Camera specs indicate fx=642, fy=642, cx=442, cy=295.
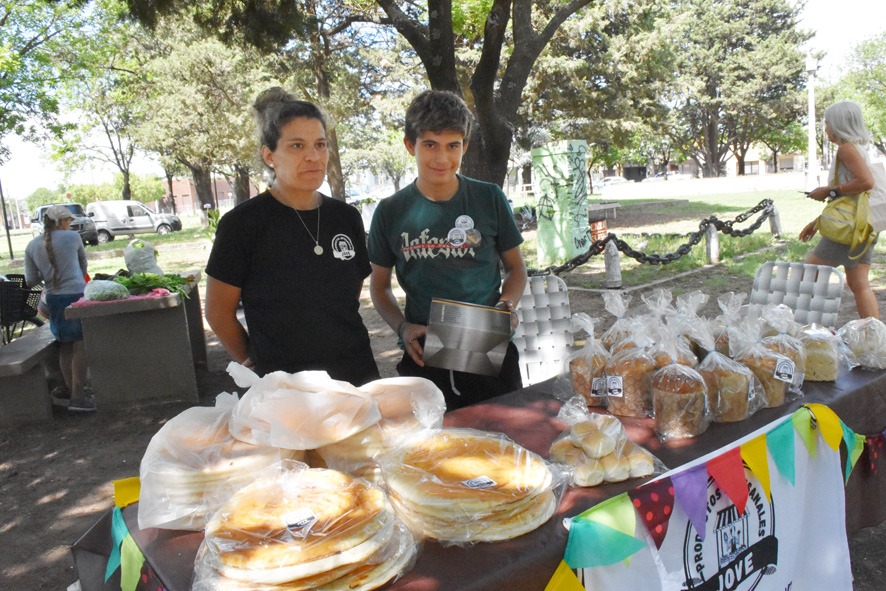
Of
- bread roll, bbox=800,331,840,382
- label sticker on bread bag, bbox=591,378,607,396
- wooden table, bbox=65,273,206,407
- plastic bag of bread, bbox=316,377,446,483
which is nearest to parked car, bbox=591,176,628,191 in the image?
wooden table, bbox=65,273,206,407

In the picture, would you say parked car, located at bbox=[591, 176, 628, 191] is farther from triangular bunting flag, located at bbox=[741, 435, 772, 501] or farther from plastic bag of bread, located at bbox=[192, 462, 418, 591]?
plastic bag of bread, located at bbox=[192, 462, 418, 591]

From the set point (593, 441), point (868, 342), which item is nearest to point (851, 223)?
point (868, 342)

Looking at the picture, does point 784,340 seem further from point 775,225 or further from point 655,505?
point 775,225

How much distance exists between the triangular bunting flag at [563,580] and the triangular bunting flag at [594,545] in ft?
0.04

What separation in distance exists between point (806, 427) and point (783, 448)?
0.17 meters

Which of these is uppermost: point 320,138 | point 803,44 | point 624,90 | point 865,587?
point 803,44

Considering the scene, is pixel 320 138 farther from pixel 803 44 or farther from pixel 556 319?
pixel 803 44

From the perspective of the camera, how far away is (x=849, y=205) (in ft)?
15.3

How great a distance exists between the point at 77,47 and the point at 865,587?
2341cm

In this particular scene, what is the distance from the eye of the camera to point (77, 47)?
1989cm

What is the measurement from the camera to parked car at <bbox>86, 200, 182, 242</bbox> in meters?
31.5

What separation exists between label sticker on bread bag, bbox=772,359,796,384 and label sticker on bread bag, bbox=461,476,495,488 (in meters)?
1.22

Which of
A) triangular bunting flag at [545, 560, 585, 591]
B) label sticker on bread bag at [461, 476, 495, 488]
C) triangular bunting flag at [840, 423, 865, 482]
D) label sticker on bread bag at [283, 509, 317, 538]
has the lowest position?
triangular bunting flag at [840, 423, 865, 482]

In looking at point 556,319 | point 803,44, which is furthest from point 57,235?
point 803,44
